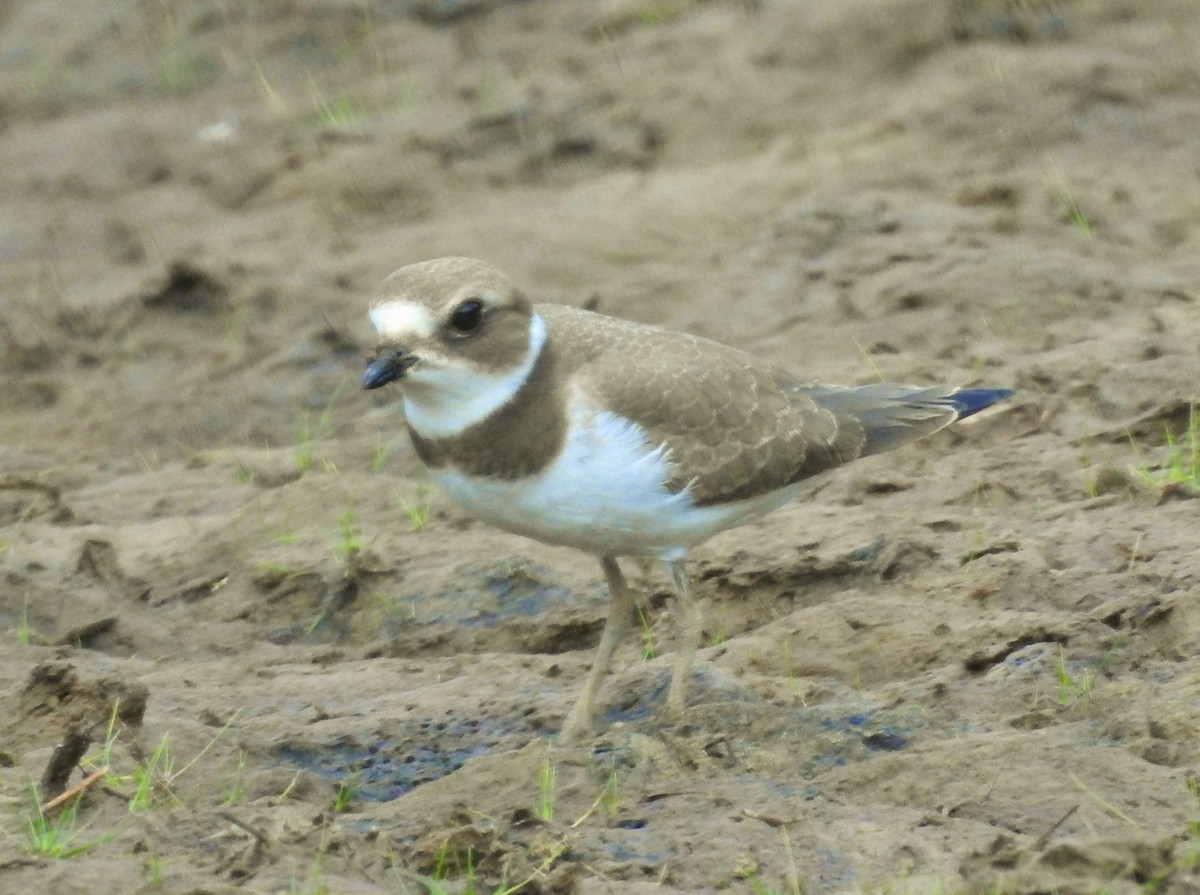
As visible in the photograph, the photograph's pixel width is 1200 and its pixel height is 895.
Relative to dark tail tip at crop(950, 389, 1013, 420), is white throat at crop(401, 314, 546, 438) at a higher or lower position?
higher

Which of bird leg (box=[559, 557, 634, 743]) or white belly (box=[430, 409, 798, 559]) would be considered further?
bird leg (box=[559, 557, 634, 743])

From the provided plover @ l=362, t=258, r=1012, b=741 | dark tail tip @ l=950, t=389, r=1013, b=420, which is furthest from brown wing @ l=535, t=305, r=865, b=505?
dark tail tip @ l=950, t=389, r=1013, b=420

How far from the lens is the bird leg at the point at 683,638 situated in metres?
5.39

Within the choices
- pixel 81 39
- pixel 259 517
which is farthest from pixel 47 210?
pixel 259 517

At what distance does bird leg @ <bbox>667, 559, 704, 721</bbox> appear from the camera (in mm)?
5395

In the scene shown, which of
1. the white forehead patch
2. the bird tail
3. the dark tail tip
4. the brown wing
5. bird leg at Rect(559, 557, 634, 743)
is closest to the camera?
the white forehead patch

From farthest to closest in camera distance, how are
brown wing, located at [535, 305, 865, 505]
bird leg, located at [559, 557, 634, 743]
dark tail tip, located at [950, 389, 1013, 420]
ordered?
dark tail tip, located at [950, 389, 1013, 420], brown wing, located at [535, 305, 865, 505], bird leg, located at [559, 557, 634, 743]

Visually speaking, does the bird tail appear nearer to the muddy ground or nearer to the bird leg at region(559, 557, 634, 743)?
the muddy ground

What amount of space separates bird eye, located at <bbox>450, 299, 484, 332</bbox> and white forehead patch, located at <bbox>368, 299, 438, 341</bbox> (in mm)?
74

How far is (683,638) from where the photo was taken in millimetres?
5578

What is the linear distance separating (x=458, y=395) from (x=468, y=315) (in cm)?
23

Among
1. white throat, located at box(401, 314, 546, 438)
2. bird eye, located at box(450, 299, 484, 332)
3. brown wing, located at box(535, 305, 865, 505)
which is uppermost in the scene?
bird eye, located at box(450, 299, 484, 332)

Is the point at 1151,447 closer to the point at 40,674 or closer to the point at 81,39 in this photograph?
the point at 40,674

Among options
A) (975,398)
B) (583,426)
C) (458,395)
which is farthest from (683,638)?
(975,398)
